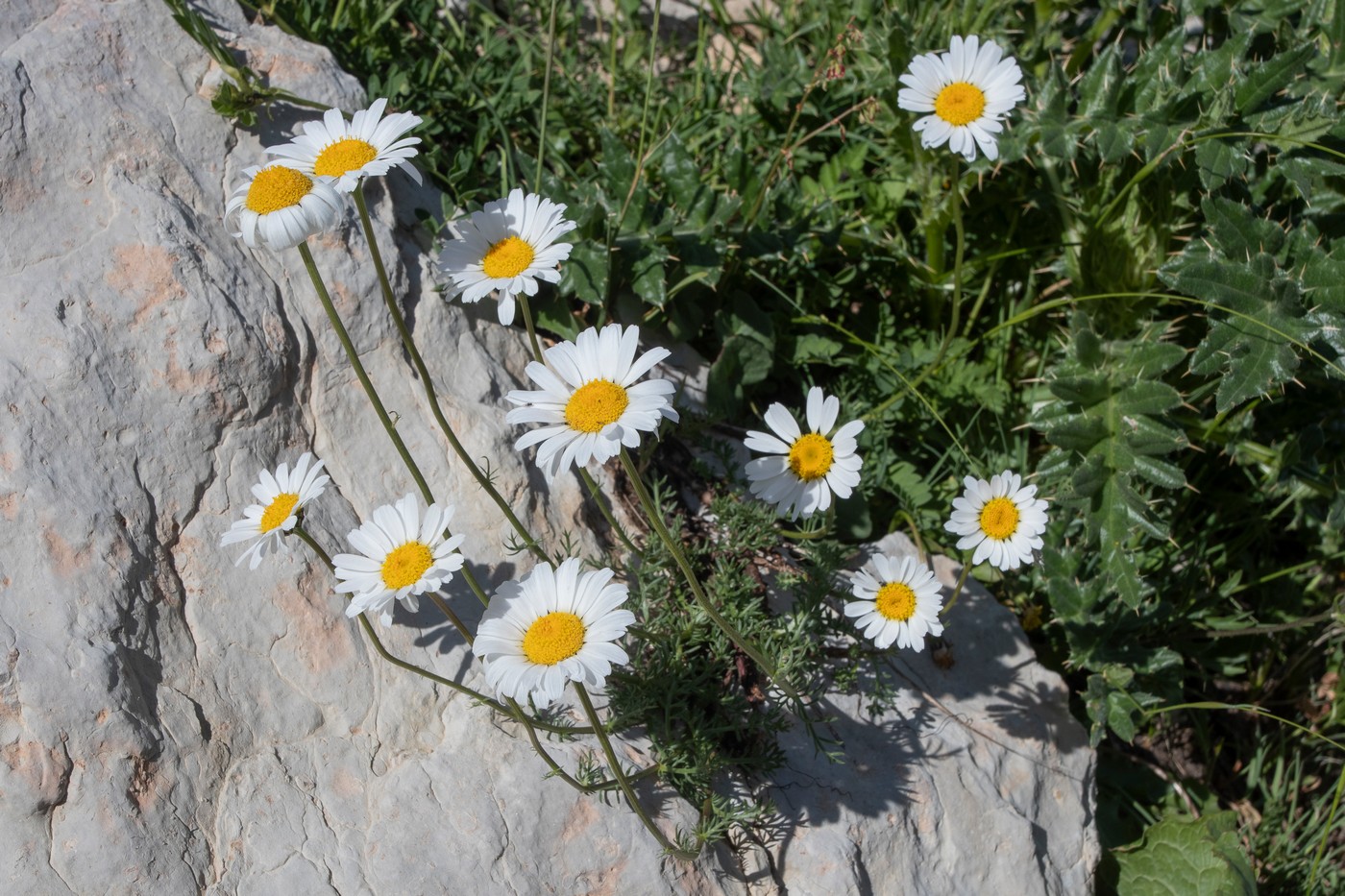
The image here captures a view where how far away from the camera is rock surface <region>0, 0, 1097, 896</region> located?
2.30 meters

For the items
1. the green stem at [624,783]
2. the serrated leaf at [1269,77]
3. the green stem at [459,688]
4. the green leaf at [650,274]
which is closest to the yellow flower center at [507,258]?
the green leaf at [650,274]

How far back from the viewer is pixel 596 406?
2064 mm

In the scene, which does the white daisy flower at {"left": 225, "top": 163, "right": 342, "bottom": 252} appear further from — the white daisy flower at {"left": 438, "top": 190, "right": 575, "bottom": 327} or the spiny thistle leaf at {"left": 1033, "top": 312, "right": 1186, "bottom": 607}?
the spiny thistle leaf at {"left": 1033, "top": 312, "right": 1186, "bottom": 607}

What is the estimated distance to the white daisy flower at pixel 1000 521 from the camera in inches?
106

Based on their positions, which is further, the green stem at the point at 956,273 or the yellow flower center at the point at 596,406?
the green stem at the point at 956,273

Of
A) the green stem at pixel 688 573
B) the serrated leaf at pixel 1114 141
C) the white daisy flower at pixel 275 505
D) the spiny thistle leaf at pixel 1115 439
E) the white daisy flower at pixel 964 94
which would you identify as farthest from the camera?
the serrated leaf at pixel 1114 141

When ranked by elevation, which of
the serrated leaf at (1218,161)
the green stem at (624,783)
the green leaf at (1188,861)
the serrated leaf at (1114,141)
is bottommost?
the green leaf at (1188,861)

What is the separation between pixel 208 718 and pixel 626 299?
1573mm

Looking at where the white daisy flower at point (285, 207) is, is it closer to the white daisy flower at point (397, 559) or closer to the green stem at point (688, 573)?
the white daisy flower at point (397, 559)

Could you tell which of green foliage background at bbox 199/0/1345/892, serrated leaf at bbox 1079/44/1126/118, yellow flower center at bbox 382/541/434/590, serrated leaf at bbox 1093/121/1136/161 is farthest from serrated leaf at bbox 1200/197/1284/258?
yellow flower center at bbox 382/541/434/590

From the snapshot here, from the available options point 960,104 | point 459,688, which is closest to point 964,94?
point 960,104

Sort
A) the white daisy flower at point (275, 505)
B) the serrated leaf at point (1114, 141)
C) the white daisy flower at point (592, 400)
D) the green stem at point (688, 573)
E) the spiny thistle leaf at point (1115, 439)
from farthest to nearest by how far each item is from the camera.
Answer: the serrated leaf at point (1114, 141)
the spiny thistle leaf at point (1115, 439)
the white daisy flower at point (275, 505)
the white daisy flower at point (592, 400)
the green stem at point (688, 573)

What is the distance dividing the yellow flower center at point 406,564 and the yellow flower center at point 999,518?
1407 mm

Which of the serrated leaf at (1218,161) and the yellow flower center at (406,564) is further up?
the serrated leaf at (1218,161)
